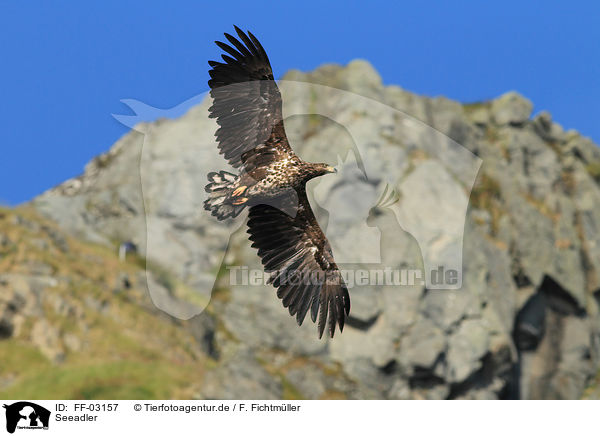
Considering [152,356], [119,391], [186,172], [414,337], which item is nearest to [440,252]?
[414,337]

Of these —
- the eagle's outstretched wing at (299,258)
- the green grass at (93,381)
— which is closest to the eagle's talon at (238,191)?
the eagle's outstretched wing at (299,258)

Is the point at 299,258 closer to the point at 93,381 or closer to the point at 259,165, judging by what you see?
the point at 259,165

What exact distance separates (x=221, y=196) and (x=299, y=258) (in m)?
2.17

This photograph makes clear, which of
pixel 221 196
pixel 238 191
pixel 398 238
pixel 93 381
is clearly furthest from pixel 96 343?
pixel 238 191

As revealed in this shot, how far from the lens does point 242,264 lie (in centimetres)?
3512

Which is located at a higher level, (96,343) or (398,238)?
(398,238)

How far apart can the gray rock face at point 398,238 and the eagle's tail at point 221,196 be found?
16.3 metres

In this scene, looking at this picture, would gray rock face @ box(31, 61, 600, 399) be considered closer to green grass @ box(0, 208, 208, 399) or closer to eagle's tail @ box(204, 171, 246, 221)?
green grass @ box(0, 208, 208, 399)

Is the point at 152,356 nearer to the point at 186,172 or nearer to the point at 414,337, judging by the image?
the point at 186,172

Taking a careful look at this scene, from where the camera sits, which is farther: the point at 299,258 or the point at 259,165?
the point at 299,258

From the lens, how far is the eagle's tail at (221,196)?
12.4 m

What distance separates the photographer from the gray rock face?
1325 inches

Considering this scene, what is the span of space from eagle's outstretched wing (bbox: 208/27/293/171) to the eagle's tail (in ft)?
1.13

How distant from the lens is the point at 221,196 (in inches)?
494
